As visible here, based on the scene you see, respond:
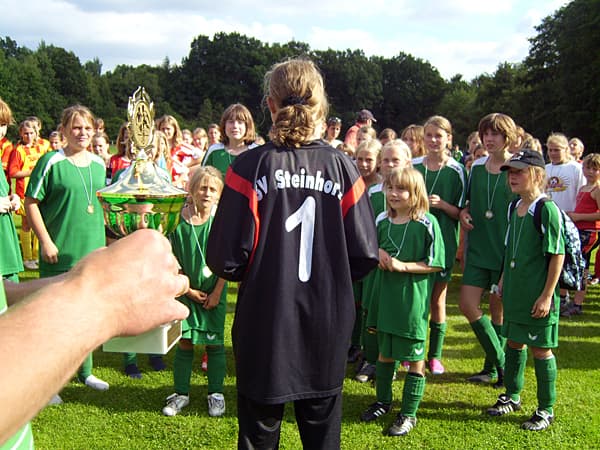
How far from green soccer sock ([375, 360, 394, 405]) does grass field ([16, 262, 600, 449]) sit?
14 centimetres

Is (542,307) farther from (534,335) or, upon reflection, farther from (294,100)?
(294,100)

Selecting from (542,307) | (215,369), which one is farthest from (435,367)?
(215,369)

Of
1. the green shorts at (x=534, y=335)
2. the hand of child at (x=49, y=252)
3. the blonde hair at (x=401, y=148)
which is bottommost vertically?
the green shorts at (x=534, y=335)

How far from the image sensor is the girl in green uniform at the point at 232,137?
5629 mm

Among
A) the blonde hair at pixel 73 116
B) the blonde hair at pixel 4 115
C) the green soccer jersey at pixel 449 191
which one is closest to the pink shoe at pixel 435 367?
the green soccer jersey at pixel 449 191

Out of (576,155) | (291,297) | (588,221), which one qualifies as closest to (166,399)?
(291,297)

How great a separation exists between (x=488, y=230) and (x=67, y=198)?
3.36m

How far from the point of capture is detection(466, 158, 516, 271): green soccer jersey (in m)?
4.50

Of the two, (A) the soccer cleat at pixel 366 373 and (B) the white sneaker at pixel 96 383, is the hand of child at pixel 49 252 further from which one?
(A) the soccer cleat at pixel 366 373

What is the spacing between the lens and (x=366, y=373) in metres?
4.75

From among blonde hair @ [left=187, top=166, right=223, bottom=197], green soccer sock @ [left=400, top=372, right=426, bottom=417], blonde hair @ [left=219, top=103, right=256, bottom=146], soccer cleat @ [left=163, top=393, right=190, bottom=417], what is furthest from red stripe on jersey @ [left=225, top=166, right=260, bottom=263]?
blonde hair @ [left=219, top=103, right=256, bottom=146]

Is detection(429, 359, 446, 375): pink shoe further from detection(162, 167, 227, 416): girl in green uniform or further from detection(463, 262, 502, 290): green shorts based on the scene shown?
detection(162, 167, 227, 416): girl in green uniform

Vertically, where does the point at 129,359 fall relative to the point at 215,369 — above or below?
below

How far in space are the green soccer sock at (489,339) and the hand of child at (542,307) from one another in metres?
0.77
